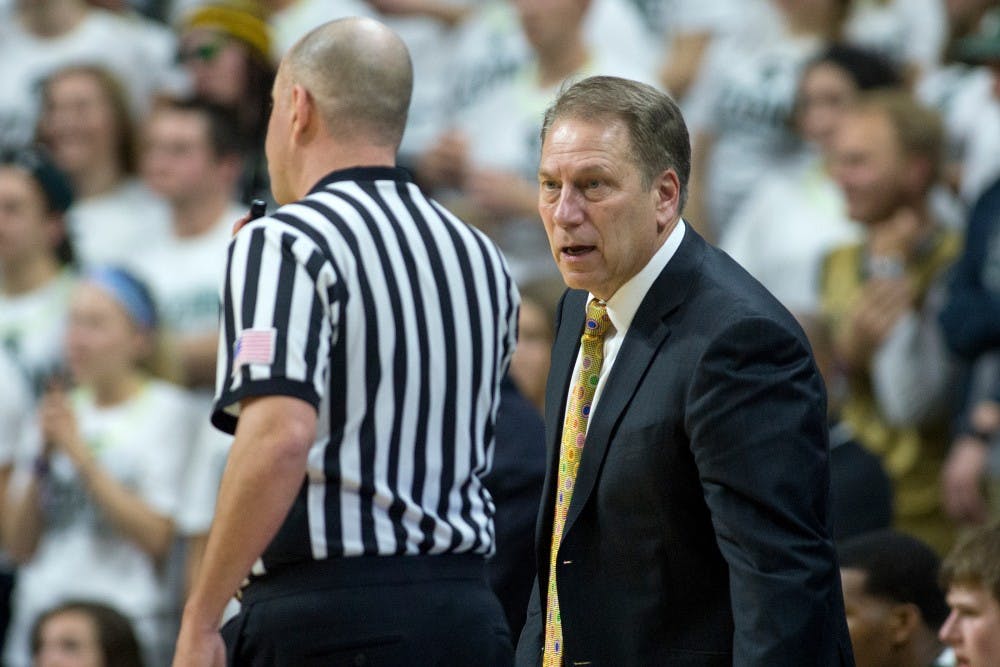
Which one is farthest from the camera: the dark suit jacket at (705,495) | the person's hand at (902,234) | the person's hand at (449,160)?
the person's hand at (449,160)

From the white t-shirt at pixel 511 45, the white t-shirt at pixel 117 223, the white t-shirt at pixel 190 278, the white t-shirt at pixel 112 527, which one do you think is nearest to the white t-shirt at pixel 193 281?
the white t-shirt at pixel 190 278

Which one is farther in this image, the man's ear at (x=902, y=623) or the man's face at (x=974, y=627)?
the man's ear at (x=902, y=623)

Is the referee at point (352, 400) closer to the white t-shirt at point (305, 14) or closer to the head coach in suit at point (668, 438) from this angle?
the head coach in suit at point (668, 438)

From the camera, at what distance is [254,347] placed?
2.91 m

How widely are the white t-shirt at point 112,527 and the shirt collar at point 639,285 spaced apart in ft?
11.8

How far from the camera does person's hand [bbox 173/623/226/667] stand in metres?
2.79

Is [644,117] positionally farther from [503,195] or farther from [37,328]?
[37,328]

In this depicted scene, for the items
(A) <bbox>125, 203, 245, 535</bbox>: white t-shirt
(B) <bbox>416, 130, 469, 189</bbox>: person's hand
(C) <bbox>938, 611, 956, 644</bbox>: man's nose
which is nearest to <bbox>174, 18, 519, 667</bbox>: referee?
(C) <bbox>938, 611, 956, 644</bbox>: man's nose

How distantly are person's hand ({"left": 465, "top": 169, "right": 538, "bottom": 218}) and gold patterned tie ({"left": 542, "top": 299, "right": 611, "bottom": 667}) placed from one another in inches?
138

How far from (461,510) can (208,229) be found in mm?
3634

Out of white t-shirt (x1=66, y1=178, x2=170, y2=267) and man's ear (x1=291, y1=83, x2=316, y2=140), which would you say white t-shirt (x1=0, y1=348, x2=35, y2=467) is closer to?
white t-shirt (x1=66, y1=178, x2=170, y2=267)

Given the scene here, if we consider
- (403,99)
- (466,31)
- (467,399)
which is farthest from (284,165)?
(466,31)

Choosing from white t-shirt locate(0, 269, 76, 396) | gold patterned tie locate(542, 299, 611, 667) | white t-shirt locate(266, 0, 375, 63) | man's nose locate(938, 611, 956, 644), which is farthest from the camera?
white t-shirt locate(266, 0, 375, 63)

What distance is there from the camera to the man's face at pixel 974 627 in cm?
335
